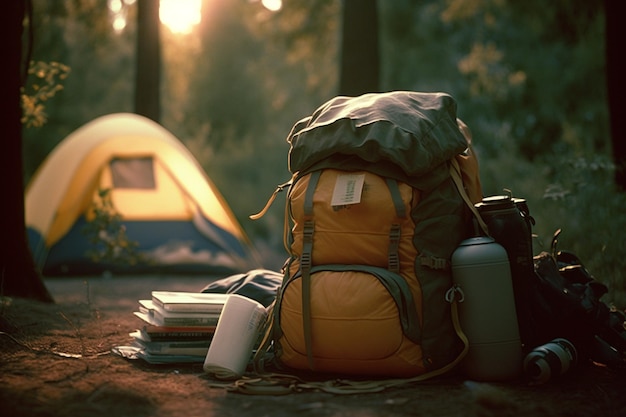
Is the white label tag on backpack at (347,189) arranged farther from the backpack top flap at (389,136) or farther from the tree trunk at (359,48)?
the tree trunk at (359,48)

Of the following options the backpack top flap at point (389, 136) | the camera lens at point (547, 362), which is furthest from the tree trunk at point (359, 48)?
the camera lens at point (547, 362)

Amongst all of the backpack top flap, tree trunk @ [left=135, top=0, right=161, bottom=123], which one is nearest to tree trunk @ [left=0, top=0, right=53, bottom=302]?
the backpack top flap

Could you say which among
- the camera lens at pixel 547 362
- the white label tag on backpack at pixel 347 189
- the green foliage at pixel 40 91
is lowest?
the camera lens at pixel 547 362

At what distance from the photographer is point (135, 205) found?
8.72m

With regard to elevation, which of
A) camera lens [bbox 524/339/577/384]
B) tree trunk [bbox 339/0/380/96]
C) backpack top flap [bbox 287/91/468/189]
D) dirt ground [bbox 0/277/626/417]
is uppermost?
tree trunk [bbox 339/0/380/96]

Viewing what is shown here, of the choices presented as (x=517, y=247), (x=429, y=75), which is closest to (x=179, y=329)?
(x=517, y=247)

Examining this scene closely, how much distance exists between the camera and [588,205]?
6.75 metres

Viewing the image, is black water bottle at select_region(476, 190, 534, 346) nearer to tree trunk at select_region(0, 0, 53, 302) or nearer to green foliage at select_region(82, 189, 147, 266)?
tree trunk at select_region(0, 0, 53, 302)

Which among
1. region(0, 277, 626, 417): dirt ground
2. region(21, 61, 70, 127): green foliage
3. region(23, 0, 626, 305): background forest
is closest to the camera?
region(0, 277, 626, 417): dirt ground

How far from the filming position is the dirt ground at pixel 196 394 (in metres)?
2.91

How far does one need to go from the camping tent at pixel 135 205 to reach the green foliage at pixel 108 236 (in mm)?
66

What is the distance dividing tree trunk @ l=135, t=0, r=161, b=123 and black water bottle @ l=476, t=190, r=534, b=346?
288 inches

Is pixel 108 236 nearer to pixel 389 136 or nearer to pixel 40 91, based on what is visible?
Answer: pixel 40 91

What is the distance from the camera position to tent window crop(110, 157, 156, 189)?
8.66 meters
